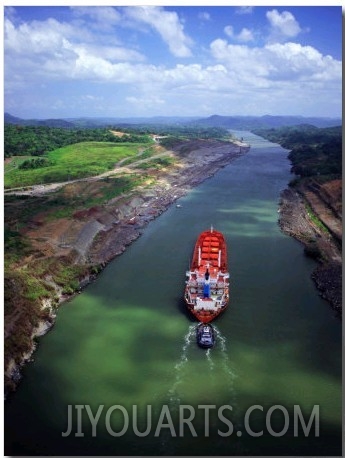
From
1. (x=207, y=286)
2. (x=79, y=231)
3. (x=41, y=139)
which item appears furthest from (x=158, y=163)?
(x=207, y=286)

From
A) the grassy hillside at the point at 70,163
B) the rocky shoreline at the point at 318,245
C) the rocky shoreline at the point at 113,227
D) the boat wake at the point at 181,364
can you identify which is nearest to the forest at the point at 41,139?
the grassy hillside at the point at 70,163

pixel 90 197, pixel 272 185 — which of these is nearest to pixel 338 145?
pixel 272 185

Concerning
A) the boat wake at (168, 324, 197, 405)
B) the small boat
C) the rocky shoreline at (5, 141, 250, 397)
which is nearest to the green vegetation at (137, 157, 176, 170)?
the rocky shoreline at (5, 141, 250, 397)

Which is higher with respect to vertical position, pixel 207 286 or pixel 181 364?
pixel 207 286

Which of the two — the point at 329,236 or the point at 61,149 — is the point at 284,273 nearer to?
the point at 329,236

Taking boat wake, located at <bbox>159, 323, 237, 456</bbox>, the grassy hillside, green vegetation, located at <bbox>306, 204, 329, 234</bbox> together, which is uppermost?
the grassy hillside

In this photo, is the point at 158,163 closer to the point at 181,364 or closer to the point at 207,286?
the point at 207,286

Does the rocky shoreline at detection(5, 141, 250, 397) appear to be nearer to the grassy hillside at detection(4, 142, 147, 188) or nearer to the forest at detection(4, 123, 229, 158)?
the grassy hillside at detection(4, 142, 147, 188)
